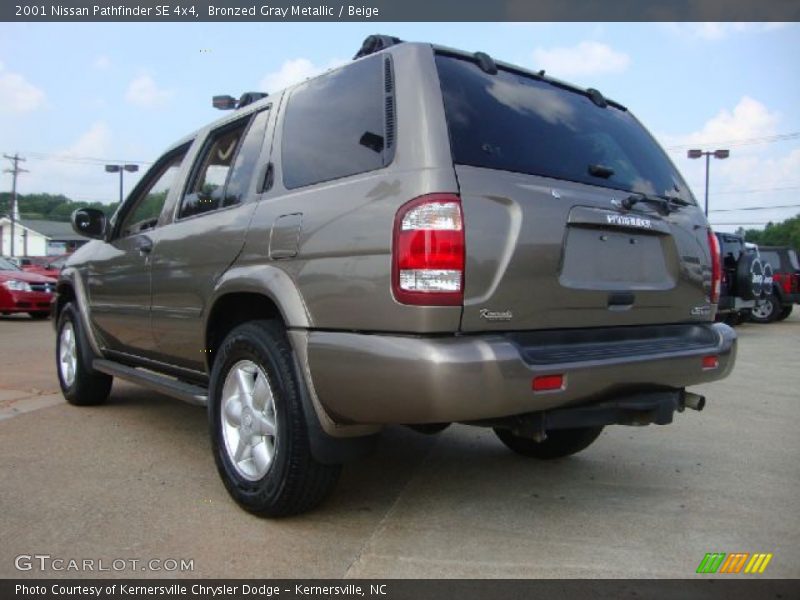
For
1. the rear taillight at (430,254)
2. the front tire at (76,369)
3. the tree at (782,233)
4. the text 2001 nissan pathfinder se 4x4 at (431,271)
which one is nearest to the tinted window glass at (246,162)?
the text 2001 nissan pathfinder se 4x4 at (431,271)

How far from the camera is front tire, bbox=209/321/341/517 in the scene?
2.76m

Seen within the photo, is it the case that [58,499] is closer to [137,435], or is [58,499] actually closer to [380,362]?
[137,435]

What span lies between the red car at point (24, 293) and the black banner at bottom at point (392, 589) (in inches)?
471

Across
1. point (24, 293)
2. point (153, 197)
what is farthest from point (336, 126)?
point (24, 293)

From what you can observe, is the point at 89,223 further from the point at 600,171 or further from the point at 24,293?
the point at 24,293

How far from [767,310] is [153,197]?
14730 millimetres

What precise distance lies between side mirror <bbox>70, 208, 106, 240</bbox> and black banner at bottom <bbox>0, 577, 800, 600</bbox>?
113 inches

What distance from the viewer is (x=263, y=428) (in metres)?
3.00

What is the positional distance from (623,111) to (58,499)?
3459 mm

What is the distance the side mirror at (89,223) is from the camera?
4.77 m

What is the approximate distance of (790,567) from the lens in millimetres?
Result: 2617

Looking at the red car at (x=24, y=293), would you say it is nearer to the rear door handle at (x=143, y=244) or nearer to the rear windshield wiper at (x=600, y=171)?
the rear door handle at (x=143, y=244)

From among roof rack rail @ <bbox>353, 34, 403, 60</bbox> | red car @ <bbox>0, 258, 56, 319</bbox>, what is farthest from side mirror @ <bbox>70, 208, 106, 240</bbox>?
red car @ <bbox>0, 258, 56, 319</bbox>

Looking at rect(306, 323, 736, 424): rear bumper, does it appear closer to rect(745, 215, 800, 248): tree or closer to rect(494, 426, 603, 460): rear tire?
rect(494, 426, 603, 460): rear tire
